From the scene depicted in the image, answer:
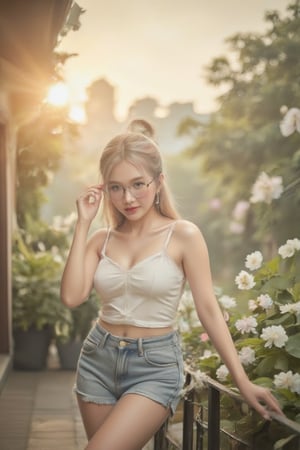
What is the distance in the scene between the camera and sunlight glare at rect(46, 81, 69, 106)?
7023 millimetres

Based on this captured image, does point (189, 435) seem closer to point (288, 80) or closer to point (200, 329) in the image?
point (200, 329)

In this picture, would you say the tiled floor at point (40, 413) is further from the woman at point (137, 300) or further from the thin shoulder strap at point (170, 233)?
the thin shoulder strap at point (170, 233)

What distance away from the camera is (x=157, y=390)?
8.63 ft

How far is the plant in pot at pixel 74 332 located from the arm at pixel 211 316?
527 centimetres

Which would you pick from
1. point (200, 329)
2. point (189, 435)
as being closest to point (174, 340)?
point (189, 435)

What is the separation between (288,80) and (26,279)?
23.2ft

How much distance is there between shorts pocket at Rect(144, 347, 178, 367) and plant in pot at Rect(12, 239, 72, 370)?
5202 millimetres

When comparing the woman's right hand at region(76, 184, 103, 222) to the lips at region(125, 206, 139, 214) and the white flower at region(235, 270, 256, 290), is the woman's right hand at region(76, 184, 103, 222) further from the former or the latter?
the white flower at region(235, 270, 256, 290)

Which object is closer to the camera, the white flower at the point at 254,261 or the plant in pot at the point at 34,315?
the white flower at the point at 254,261

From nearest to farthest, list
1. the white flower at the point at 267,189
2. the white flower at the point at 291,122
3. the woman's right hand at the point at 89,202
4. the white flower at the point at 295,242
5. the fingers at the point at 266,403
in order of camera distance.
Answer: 1. the fingers at the point at 266,403
2. the woman's right hand at the point at 89,202
3. the white flower at the point at 295,242
4. the white flower at the point at 291,122
5. the white flower at the point at 267,189

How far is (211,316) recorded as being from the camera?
8.68 ft

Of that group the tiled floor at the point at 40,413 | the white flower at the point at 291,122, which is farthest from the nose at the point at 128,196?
the tiled floor at the point at 40,413

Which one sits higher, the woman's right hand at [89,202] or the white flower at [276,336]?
the woman's right hand at [89,202]

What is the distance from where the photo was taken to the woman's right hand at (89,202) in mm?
2875
